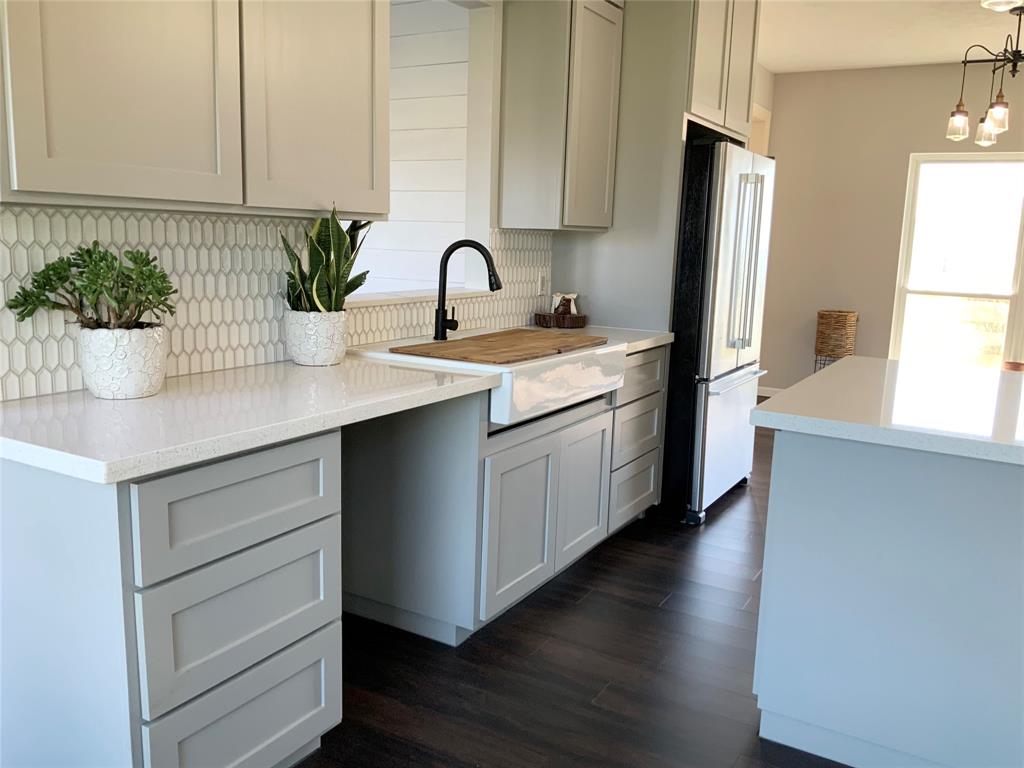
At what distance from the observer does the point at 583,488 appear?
10.3 feet

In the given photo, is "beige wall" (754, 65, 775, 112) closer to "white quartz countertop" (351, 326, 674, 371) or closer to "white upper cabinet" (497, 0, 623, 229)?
"white upper cabinet" (497, 0, 623, 229)

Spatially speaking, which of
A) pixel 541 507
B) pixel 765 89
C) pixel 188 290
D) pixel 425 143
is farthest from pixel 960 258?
pixel 188 290

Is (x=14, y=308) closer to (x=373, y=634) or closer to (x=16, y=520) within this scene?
(x=16, y=520)

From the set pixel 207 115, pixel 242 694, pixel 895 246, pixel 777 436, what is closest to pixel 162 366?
pixel 207 115

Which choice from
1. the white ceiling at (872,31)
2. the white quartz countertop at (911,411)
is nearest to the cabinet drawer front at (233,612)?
the white quartz countertop at (911,411)

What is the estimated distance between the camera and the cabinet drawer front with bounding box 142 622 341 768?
1.61 meters

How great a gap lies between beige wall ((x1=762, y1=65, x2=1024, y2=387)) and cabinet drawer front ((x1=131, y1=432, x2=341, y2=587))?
5622mm

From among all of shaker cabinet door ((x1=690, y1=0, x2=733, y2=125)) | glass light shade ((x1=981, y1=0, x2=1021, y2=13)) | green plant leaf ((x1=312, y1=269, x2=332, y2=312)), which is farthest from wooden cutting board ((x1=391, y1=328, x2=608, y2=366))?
glass light shade ((x1=981, y1=0, x2=1021, y2=13))

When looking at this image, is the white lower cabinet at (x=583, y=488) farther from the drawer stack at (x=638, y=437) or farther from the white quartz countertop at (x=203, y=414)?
the white quartz countertop at (x=203, y=414)

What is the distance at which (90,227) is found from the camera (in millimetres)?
1985

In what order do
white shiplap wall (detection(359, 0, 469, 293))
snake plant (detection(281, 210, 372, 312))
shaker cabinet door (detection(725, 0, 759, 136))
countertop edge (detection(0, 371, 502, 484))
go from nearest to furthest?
countertop edge (detection(0, 371, 502, 484)), snake plant (detection(281, 210, 372, 312)), white shiplap wall (detection(359, 0, 469, 293)), shaker cabinet door (detection(725, 0, 759, 136))

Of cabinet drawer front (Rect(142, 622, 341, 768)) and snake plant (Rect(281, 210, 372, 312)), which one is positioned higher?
snake plant (Rect(281, 210, 372, 312))

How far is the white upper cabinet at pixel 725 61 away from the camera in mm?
3629

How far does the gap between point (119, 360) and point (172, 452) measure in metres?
0.47
